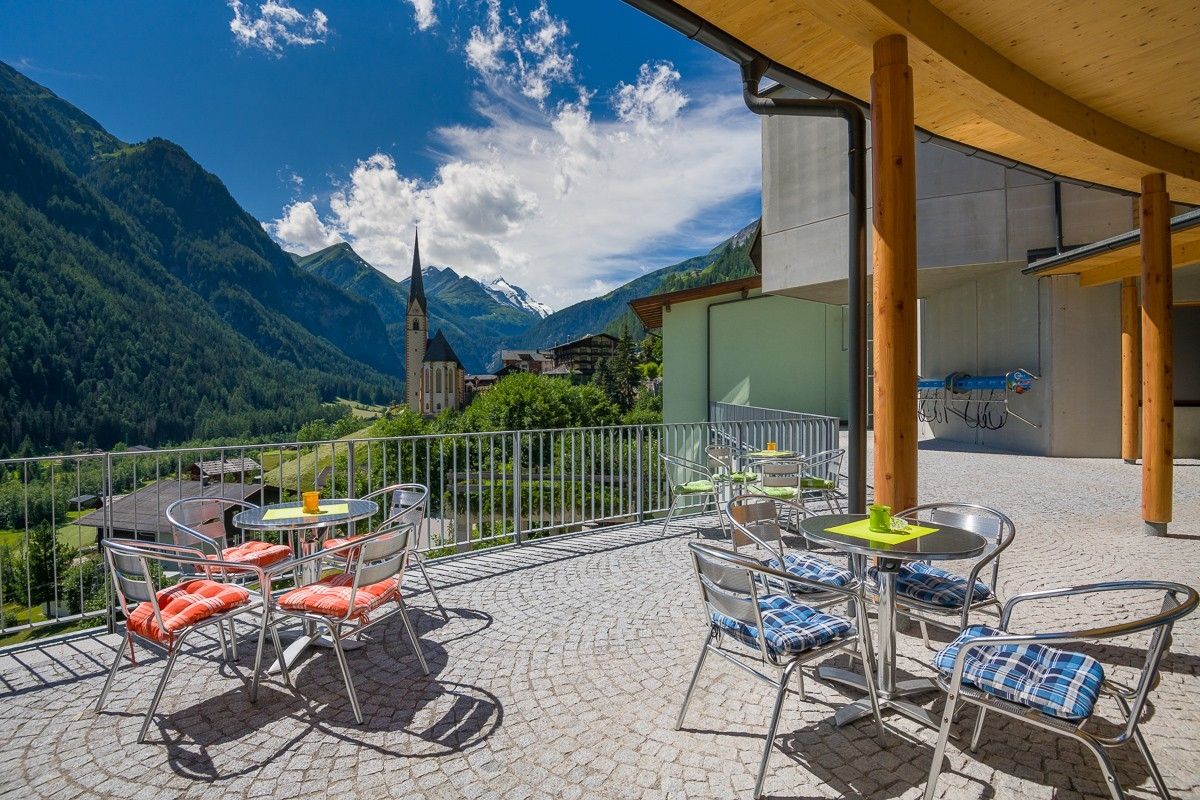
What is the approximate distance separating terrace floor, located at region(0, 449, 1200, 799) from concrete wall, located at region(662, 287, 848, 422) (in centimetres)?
1299

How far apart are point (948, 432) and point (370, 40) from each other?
205 feet

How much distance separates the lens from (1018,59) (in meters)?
Answer: 3.94

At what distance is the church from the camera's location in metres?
102

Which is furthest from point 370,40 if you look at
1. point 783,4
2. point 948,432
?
point 783,4

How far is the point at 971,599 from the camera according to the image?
2.91 metres

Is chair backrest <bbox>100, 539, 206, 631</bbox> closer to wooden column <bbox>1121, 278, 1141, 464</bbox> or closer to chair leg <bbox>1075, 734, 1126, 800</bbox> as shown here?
chair leg <bbox>1075, 734, 1126, 800</bbox>

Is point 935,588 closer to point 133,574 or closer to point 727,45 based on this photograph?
point 727,45

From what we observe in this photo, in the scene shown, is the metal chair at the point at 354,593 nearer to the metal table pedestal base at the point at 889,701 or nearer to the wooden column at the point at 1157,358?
the metal table pedestal base at the point at 889,701

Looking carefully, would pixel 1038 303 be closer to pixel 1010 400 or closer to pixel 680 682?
pixel 1010 400

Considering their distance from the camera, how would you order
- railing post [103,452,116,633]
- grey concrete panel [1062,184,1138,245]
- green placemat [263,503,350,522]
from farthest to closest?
grey concrete panel [1062,184,1138,245]
railing post [103,452,116,633]
green placemat [263,503,350,522]

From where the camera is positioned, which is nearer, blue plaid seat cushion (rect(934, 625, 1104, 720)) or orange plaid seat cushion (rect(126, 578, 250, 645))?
blue plaid seat cushion (rect(934, 625, 1104, 720))

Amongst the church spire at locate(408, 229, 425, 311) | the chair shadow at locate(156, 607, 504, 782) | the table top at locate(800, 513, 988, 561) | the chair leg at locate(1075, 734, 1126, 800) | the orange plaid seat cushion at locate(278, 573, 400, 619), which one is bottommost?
the chair shadow at locate(156, 607, 504, 782)

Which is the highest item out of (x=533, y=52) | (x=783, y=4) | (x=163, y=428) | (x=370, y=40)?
(x=370, y=40)

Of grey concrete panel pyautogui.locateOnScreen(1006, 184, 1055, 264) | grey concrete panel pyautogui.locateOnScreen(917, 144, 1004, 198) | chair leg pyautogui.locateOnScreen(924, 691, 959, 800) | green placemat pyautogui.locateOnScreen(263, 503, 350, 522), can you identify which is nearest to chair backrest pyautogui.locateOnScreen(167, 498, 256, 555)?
green placemat pyautogui.locateOnScreen(263, 503, 350, 522)
